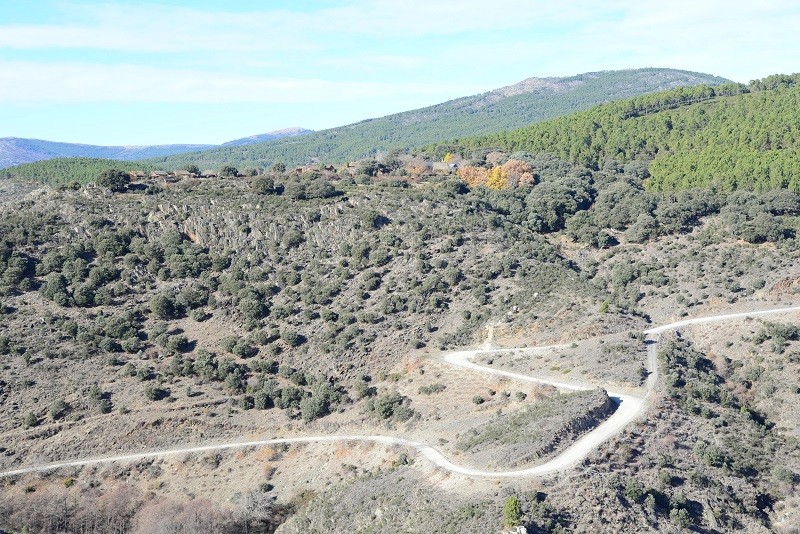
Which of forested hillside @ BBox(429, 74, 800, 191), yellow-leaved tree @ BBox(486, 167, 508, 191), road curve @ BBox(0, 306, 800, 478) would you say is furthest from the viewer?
yellow-leaved tree @ BBox(486, 167, 508, 191)

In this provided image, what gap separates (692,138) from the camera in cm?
10569

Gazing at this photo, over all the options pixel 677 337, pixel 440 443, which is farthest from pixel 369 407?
pixel 677 337

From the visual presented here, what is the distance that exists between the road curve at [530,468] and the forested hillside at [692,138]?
37.6 m

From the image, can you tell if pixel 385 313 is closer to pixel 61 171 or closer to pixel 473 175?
pixel 473 175

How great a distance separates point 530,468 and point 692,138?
82.6 metres

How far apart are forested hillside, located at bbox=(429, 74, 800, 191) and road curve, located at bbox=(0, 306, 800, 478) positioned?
37.6m

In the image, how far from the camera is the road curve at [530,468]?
39.4 metres

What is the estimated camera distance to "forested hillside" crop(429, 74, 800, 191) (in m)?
90.1

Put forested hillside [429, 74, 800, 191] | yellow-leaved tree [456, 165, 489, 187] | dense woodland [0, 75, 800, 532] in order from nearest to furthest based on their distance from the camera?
dense woodland [0, 75, 800, 532]
forested hillside [429, 74, 800, 191]
yellow-leaved tree [456, 165, 489, 187]

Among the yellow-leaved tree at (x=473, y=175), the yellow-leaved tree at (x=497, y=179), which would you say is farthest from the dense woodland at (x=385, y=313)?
the yellow-leaved tree at (x=497, y=179)

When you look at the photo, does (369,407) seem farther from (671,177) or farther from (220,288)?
(671,177)

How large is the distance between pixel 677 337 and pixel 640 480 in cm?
2208

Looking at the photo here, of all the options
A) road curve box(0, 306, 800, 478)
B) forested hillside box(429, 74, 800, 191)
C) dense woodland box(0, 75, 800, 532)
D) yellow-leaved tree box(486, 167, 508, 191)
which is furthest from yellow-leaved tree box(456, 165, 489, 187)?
road curve box(0, 306, 800, 478)

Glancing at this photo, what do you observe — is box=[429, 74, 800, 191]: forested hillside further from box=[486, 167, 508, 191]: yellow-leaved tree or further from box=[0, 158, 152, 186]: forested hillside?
box=[0, 158, 152, 186]: forested hillside
